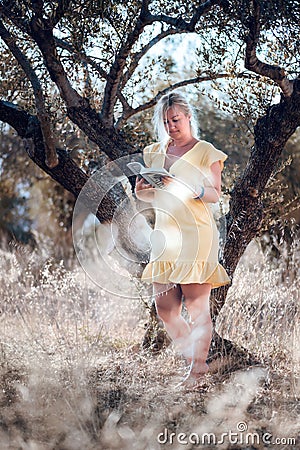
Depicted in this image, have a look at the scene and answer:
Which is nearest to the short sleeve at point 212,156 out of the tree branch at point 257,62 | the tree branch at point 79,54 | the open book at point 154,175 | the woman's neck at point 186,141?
the woman's neck at point 186,141

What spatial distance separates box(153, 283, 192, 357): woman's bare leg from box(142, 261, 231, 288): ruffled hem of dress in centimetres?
8

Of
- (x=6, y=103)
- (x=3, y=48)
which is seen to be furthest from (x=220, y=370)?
(x=3, y=48)

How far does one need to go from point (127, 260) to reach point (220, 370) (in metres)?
1.00

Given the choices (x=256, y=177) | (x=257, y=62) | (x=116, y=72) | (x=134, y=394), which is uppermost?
(x=116, y=72)

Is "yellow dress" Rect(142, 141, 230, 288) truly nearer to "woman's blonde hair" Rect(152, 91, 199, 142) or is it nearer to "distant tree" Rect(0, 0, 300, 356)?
"woman's blonde hair" Rect(152, 91, 199, 142)

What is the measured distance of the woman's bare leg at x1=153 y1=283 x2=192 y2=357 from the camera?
162 inches

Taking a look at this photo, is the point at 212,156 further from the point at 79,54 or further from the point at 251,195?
the point at 79,54

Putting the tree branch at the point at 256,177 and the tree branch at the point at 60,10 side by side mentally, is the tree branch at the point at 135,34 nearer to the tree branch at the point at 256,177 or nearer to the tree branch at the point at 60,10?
the tree branch at the point at 60,10

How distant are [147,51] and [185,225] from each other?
1794 millimetres

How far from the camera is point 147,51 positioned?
5.07 meters

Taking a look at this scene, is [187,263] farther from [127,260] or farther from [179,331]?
[127,260]

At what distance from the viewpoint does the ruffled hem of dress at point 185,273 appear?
155 inches

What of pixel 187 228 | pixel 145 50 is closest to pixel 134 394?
pixel 187 228

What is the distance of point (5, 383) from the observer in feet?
13.4
